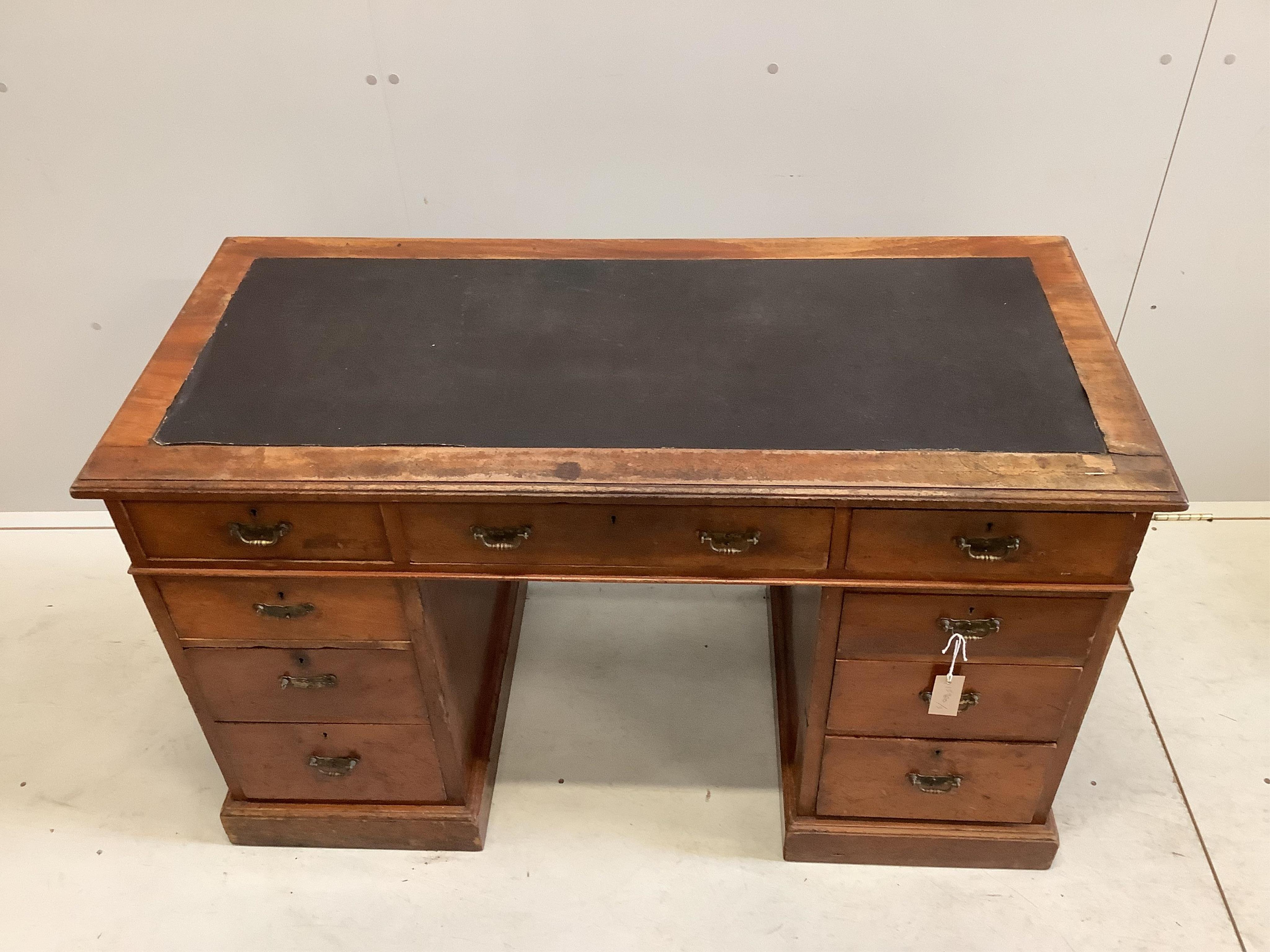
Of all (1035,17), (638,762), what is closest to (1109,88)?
(1035,17)

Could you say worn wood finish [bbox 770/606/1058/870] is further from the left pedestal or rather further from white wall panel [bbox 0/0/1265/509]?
white wall panel [bbox 0/0/1265/509]

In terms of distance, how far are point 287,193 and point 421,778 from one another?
1.10 meters

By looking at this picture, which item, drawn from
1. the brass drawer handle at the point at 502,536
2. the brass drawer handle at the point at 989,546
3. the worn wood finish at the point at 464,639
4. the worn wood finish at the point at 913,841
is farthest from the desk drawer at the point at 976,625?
the worn wood finish at the point at 464,639

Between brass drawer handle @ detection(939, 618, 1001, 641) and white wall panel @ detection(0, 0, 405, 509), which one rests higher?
white wall panel @ detection(0, 0, 405, 509)

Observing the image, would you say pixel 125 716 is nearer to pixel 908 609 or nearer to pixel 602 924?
pixel 602 924

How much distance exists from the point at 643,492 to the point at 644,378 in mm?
222

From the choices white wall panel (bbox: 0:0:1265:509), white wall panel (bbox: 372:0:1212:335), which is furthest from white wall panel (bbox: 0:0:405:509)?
white wall panel (bbox: 372:0:1212:335)

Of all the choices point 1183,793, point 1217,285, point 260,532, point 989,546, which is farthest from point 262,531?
point 1217,285

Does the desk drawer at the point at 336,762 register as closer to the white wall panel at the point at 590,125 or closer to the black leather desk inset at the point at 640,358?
the black leather desk inset at the point at 640,358

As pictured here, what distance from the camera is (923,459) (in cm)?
121

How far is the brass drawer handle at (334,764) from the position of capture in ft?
5.24

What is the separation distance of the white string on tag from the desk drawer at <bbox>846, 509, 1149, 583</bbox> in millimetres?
113

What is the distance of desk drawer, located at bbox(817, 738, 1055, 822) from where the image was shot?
4.95 feet

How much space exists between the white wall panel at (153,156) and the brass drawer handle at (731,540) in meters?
1.01
